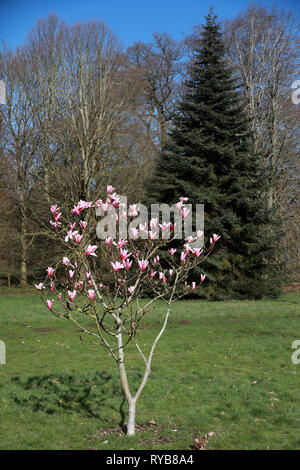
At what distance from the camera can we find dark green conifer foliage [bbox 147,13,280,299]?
17188mm

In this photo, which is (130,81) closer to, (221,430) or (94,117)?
(94,117)

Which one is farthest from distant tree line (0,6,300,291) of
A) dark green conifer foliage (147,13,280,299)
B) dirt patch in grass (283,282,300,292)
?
dirt patch in grass (283,282,300,292)

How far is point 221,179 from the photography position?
58.0ft

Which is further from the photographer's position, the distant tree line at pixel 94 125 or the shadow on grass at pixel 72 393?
the distant tree line at pixel 94 125

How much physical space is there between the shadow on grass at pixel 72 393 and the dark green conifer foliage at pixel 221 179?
417 inches

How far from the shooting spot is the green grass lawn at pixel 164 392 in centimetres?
476

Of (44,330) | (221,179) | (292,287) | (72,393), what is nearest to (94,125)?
(221,179)

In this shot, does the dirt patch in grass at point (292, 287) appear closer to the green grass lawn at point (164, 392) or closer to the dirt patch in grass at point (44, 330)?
the green grass lawn at point (164, 392)

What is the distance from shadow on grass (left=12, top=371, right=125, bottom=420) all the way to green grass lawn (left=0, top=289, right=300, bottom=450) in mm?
14

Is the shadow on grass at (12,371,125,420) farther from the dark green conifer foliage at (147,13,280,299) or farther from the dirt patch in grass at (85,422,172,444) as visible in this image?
the dark green conifer foliage at (147,13,280,299)

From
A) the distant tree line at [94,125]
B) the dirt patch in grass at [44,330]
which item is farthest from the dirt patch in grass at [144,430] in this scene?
the distant tree line at [94,125]

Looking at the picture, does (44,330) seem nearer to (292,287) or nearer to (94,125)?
(94,125)

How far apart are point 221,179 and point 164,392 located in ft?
41.3

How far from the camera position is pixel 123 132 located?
2014 cm
